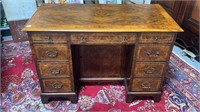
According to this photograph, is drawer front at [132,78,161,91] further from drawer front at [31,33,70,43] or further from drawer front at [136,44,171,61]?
drawer front at [31,33,70,43]

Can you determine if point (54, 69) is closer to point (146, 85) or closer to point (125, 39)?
point (125, 39)

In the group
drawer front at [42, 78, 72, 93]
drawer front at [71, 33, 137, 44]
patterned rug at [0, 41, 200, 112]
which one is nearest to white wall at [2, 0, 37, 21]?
patterned rug at [0, 41, 200, 112]

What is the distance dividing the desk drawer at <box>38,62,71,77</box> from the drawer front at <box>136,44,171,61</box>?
0.54 metres

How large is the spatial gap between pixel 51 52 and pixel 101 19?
43 cm

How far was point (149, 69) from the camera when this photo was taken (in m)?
1.38

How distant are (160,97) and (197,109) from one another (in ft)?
1.06

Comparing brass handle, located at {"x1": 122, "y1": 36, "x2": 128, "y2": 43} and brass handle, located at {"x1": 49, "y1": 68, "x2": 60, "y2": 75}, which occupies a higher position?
brass handle, located at {"x1": 122, "y1": 36, "x2": 128, "y2": 43}

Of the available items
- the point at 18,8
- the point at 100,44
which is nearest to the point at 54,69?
the point at 100,44

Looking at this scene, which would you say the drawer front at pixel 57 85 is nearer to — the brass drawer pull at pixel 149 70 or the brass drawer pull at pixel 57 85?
the brass drawer pull at pixel 57 85

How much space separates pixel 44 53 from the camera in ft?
4.18

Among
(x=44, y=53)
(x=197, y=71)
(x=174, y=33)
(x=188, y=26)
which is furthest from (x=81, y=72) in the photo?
(x=188, y=26)

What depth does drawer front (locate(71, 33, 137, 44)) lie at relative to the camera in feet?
3.94

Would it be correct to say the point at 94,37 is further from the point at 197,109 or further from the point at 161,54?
the point at 197,109

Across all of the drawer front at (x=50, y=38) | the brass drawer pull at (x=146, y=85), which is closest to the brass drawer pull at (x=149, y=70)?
the brass drawer pull at (x=146, y=85)
